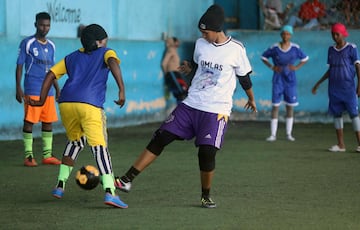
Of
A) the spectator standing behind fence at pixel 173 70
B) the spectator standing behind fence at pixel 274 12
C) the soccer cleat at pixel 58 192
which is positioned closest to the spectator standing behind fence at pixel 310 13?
the spectator standing behind fence at pixel 274 12

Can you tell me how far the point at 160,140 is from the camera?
9.05 metres

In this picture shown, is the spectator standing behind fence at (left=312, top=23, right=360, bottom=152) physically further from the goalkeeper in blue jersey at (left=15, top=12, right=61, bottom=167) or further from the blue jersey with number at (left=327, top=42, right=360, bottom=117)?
the goalkeeper in blue jersey at (left=15, top=12, right=61, bottom=167)

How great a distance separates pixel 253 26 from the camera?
79.3ft

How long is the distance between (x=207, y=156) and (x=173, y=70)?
12261 mm

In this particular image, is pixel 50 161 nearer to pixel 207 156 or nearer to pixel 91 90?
pixel 91 90

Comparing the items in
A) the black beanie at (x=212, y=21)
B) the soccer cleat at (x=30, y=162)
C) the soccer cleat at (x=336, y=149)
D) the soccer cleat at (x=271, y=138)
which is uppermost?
the black beanie at (x=212, y=21)

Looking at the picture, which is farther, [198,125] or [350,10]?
[350,10]

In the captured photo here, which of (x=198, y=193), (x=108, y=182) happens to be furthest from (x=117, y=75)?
(x=198, y=193)

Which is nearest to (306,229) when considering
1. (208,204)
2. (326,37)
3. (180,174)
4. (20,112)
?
(208,204)

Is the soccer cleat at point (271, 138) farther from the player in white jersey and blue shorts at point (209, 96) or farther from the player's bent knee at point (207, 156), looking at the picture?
the player's bent knee at point (207, 156)

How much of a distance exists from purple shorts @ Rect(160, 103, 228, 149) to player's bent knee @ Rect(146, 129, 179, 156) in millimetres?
49

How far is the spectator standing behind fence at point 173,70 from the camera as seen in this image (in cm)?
2084

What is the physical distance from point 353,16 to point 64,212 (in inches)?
578

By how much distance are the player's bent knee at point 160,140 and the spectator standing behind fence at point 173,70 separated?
11637 millimetres
